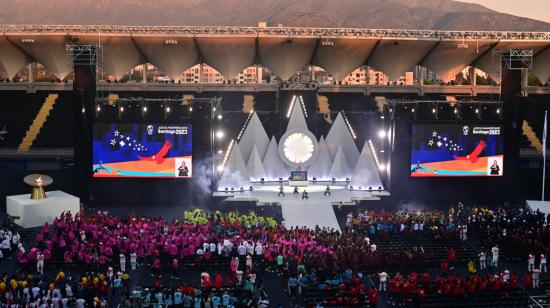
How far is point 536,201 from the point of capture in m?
40.5

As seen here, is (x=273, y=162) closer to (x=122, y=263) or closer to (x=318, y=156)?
(x=318, y=156)

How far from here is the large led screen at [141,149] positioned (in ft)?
131

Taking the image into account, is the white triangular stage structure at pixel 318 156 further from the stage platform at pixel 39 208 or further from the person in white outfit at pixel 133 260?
the person in white outfit at pixel 133 260

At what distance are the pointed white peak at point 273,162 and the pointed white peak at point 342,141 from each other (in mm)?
3123

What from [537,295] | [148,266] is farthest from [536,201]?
[148,266]

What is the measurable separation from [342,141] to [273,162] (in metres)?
4.33

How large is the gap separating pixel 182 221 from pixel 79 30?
1740cm

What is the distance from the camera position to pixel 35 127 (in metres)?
47.4

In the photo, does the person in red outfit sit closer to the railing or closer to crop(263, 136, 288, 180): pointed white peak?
crop(263, 136, 288, 180): pointed white peak

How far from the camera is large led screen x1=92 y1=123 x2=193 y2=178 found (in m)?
39.9

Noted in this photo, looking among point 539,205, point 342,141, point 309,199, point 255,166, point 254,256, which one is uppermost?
point 342,141

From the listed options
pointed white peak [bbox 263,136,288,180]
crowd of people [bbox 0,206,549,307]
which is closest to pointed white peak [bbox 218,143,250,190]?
pointed white peak [bbox 263,136,288,180]

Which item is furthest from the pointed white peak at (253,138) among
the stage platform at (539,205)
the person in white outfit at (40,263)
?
the person in white outfit at (40,263)

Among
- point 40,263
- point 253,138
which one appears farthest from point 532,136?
point 40,263
